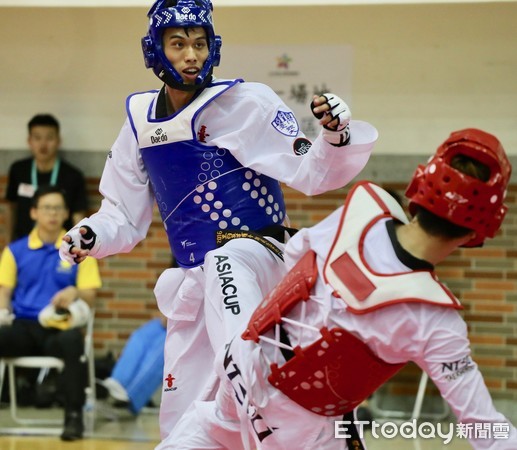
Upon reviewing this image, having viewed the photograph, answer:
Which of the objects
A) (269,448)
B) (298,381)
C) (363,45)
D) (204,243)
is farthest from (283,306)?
(363,45)

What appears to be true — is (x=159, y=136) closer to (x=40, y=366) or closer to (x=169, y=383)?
(x=169, y=383)

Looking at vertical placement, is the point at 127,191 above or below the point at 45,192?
above

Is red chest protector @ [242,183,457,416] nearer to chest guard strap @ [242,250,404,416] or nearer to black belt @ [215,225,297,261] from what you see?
chest guard strap @ [242,250,404,416]

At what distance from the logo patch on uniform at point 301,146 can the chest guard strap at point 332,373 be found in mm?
1240

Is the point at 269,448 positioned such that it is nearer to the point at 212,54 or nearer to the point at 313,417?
the point at 313,417

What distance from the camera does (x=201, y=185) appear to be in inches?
173

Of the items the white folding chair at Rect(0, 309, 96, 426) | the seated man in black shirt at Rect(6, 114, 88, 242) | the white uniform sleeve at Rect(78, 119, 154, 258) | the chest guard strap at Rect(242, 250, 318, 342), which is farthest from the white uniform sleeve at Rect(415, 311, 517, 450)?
the seated man in black shirt at Rect(6, 114, 88, 242)

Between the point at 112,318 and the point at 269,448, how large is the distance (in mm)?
5638

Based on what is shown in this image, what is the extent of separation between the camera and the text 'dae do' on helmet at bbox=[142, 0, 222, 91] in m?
4.38

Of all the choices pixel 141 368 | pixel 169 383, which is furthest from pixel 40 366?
pixel 169 383

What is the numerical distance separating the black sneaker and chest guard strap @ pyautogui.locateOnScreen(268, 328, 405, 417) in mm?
4091

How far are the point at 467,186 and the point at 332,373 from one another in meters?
0.73

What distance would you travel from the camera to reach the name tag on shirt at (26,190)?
8.80m

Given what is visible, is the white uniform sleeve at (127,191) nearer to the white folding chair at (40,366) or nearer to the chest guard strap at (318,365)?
the chest guard strap at (318,365)
